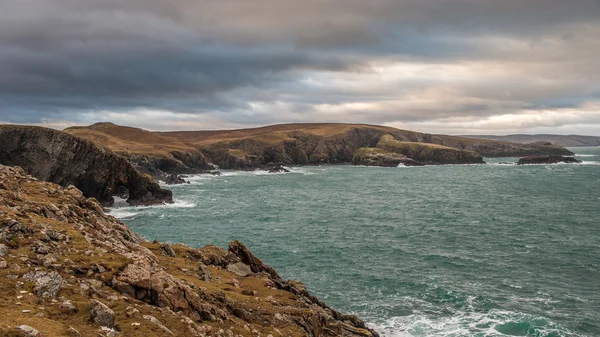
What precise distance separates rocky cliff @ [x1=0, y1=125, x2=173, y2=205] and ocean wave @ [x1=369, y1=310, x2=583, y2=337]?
70.4m

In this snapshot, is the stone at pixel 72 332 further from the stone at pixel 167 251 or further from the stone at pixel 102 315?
the stone at pixel 167 251

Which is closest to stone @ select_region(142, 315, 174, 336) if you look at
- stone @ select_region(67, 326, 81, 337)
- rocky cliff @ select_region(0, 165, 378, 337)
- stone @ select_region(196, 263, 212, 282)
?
rocky cliff @ select_region(0, 165, 378, 337)

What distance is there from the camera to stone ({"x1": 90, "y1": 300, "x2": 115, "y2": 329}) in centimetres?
1466

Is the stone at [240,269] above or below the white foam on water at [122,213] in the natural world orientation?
above

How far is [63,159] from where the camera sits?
8231cm

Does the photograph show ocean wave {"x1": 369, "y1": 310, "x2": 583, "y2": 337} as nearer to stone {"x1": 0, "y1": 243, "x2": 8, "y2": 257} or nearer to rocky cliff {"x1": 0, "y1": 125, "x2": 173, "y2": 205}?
stone {"x1": 0, "y1": 243, "x2": 8, "y2": 257}

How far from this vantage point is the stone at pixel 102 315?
14656 millimetres

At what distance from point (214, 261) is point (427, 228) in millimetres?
47907

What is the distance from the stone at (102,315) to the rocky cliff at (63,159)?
75.7 m

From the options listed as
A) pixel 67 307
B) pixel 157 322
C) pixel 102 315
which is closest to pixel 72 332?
pixel 102 315

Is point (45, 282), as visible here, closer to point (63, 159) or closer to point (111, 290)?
point (111, 290)

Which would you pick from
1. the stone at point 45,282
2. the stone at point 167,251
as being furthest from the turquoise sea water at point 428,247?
the stone at point 45,282

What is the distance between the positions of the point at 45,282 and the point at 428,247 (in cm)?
4963

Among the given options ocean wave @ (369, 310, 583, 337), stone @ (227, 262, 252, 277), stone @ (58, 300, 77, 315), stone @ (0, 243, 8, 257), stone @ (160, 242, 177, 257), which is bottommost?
ocean wave @ (369, 310, 583, 337)
